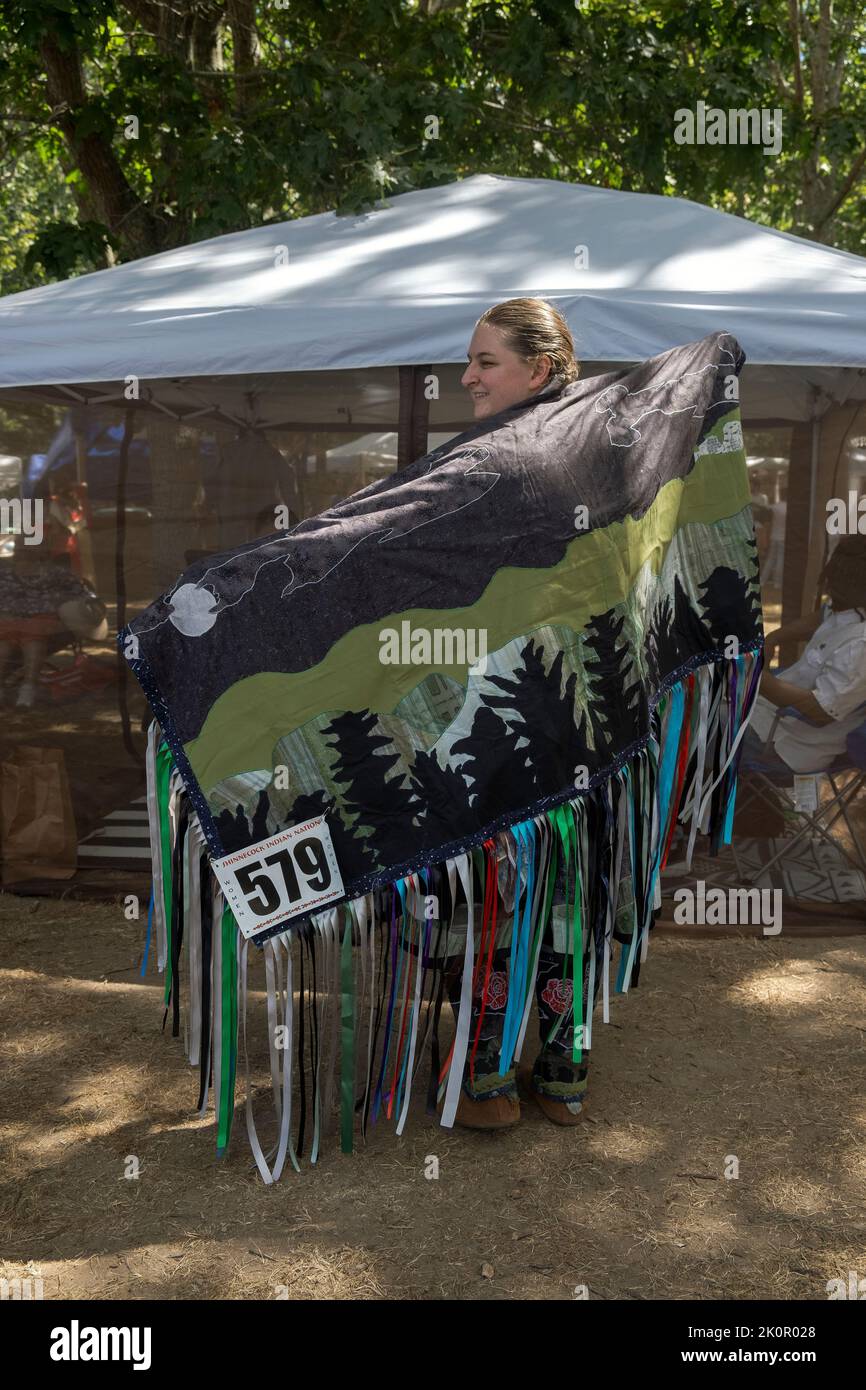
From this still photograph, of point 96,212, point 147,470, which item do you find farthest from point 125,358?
point 96,212

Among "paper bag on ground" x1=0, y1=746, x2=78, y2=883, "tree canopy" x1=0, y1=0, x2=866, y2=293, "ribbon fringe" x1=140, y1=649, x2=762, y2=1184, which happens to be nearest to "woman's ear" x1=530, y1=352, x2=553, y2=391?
"ribbon fringe" x1=140, y1=649, x2=762, y2=1184

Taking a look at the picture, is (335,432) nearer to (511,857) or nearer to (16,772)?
(16,772)

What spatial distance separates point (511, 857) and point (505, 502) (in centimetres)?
78

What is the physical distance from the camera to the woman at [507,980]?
2.63 metres

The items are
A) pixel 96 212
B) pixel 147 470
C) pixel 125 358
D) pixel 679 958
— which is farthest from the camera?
pixel 96 212

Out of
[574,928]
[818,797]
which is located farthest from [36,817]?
[818,797]

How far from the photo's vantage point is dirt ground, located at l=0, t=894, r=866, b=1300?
2350 millimetres

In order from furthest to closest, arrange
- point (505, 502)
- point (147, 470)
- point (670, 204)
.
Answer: point (670, 204) < point (147, 470) < point (505, 502)

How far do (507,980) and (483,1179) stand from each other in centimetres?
45

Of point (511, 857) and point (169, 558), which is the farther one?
point (169, 558)

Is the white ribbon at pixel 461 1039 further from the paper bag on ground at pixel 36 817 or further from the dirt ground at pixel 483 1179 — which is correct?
the paper bag on ground at pixel 36 817

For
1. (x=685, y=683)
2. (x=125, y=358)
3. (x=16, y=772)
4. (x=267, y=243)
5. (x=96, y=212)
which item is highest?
(x=96, y=212)

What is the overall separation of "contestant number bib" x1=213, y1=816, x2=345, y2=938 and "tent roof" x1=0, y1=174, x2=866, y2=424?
179 cm

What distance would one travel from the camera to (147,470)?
173 inches
